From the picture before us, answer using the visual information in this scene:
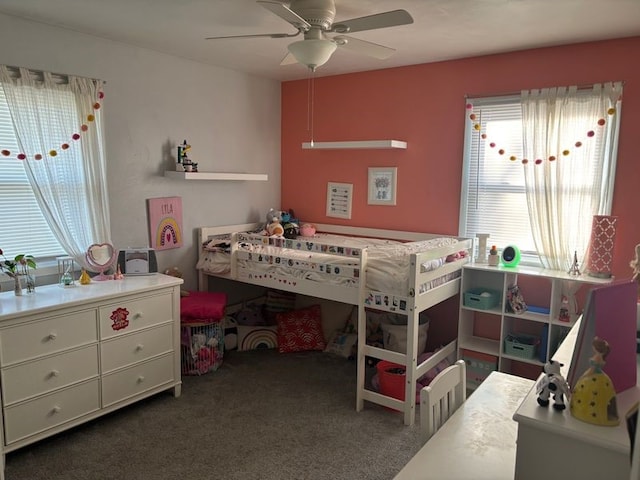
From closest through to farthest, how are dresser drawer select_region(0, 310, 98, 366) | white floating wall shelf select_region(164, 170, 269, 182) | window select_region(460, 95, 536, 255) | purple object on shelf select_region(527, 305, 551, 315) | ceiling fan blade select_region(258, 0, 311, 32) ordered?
ceiling fan blade select_region(258, 0, 311, 32) < dresser drawer select_region(0, 310, 98, 366) < purple object on shelf select_region(527, 305, 551, 315) < window select_region(460, 95, 536, 255) < white floating wall shelf select_region(164, 170, 269, 182)

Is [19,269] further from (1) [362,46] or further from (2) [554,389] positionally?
(2) [554,389]

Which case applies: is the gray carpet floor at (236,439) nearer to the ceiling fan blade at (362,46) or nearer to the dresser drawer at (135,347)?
the dresser drawer at (135,347)

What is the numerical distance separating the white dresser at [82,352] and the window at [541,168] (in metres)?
2.32

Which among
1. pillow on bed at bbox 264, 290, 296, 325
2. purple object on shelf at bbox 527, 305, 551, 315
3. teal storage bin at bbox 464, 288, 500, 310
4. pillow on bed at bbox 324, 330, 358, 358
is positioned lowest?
pillow on bed at bbox 324, 330, 358, 358

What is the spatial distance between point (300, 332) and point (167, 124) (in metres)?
2.00

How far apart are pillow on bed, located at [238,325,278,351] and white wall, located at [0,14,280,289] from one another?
23.0 inches

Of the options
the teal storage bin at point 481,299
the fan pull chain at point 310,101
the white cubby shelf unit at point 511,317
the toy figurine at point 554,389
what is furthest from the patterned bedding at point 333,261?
the toy figurine at point 554,389

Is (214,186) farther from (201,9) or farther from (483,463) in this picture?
(483,463)

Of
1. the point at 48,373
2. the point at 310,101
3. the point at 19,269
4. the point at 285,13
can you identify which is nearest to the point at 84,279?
the point at 19,269

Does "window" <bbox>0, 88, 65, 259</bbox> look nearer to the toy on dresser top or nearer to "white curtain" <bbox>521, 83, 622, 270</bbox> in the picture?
the toy on dresser top

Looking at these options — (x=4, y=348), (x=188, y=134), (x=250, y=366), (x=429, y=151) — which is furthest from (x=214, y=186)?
(x=4, y=348)

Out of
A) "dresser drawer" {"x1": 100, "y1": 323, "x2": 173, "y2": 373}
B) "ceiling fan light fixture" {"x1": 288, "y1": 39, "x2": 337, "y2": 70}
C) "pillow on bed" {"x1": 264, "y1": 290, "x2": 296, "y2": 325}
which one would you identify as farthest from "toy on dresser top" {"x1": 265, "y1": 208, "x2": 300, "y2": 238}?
"ceiling fan light fixture" {"x1": 288, "y1": 39, "x2": 337, "y2": 70}

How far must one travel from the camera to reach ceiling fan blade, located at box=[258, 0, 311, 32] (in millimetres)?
2016

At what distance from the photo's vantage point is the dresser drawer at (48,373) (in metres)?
2.42
